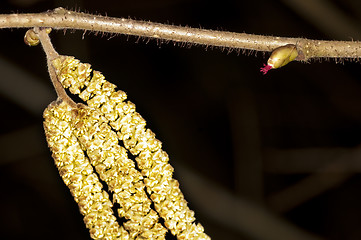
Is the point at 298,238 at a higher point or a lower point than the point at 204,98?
lower

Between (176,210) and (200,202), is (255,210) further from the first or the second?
(176,210)

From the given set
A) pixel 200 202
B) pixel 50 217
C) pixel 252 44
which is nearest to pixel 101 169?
pixel 252 44

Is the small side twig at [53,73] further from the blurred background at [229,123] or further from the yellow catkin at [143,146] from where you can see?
the blurred background at [229,123]

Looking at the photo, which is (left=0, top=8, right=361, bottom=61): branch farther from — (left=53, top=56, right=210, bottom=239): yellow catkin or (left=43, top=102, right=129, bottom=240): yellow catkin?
(left=43, top=102, right=129, bottom=240): yellow catkin

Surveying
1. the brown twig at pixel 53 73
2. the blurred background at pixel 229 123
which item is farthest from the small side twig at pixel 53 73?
the blurred background at pixel 229 123

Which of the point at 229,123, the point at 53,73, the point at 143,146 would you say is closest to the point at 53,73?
the point at 53,73

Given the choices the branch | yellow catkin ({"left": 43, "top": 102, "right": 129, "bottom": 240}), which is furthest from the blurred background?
yellow catkin ({"left": 43, "top": 102, "right": 129, "bottom": 240})
